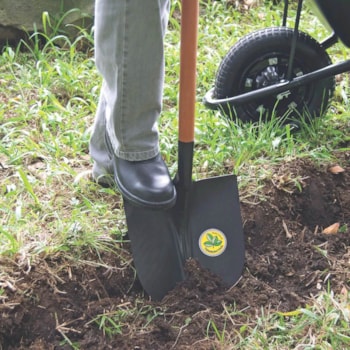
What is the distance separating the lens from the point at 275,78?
2.52 metres

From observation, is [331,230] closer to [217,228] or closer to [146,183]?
[217,228]

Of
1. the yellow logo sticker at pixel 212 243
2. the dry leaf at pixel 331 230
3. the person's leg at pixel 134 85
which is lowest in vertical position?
the dry leaf at pixel 331 230

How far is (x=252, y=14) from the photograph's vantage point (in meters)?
3.60

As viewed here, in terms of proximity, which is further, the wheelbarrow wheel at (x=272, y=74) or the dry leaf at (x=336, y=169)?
the wheelbarrow wheel at (x=272, y=74)

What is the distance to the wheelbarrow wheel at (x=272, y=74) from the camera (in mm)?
2482

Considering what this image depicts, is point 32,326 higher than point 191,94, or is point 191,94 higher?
point 191,94

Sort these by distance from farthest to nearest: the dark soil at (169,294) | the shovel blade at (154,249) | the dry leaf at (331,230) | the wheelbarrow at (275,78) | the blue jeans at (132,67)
Answer: the wheelbarrow at (275,78), the dry leaf at (331,230), the shovel blade at (154,249), the dark soil at (169,294), the blue jeans at (132,67)

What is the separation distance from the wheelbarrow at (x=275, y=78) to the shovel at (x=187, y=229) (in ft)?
1.91

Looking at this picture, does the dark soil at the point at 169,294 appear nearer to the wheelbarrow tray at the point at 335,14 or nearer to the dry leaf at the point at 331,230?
the dry leaf at the point at 331,230

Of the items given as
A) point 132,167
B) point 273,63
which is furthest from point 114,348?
point 273,63

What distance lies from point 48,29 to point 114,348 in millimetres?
1962

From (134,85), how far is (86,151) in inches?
31.5

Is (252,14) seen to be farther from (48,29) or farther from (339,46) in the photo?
(48,29)

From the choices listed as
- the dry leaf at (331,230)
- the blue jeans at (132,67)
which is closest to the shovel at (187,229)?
the blue jeans at (132,67)
